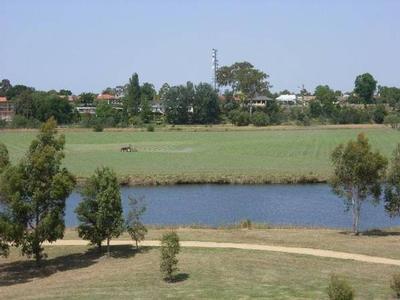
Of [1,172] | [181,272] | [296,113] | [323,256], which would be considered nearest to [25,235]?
[1,172]

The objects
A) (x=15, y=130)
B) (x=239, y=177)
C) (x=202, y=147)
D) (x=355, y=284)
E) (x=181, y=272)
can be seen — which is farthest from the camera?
(x=15, y=130)

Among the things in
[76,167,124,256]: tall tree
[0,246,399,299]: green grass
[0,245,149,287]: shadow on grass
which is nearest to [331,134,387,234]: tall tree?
[0,246,399,299]: green grass

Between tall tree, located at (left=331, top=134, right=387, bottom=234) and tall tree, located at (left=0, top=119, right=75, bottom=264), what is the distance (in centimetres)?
1474

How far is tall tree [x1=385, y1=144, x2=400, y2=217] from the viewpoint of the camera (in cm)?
3712

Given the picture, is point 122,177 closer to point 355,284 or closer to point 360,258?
point 360,258

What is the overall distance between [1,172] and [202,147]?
72.8 meters

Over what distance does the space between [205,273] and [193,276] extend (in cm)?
63

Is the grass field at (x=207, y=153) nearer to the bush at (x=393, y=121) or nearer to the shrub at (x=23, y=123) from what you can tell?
the shrub at (x=23, y=123)

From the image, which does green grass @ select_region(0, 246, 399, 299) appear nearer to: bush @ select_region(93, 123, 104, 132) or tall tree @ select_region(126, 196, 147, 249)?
tall tree @ select_region(126, 196, 147, 249)

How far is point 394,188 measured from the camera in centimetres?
3775

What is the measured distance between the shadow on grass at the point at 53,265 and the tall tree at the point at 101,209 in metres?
0.81

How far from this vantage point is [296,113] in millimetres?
177500

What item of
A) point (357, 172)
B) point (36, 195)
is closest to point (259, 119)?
point (357, 172)

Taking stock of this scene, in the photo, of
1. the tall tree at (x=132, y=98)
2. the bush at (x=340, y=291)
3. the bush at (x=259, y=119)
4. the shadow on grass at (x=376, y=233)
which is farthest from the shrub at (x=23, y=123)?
the bush at (x=340, y=291)
